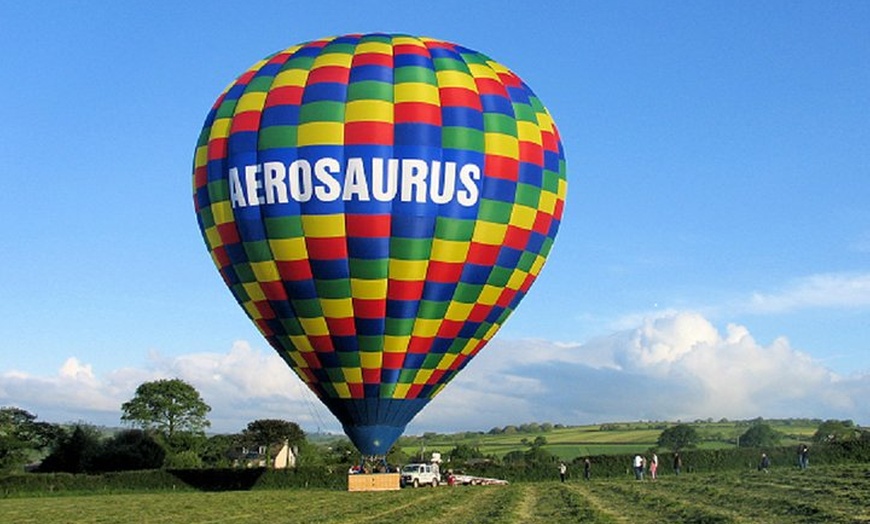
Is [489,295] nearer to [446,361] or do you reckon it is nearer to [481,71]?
[446,361]

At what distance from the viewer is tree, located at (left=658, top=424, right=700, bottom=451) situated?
113 m

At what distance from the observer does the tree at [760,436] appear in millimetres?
114250

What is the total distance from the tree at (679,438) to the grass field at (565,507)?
6894 cm

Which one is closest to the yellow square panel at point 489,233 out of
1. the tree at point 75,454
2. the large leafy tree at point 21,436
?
the tree at point 75,454

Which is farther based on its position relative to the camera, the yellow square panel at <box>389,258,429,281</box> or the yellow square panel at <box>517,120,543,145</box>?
the yellow square panel at <box>517,120,543,145</box>

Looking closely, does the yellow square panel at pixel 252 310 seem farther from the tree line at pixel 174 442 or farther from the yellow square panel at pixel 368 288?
the tree line at pixel 174 442

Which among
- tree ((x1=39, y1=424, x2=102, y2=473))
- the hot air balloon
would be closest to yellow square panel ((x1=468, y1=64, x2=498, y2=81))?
the hot air balloon

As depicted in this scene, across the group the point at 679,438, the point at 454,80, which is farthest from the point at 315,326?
the point at 679,438

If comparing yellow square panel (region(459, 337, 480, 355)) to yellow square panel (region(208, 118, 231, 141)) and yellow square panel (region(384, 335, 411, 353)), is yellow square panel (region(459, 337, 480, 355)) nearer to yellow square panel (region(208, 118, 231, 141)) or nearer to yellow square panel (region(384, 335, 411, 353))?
yellow square panel (region(384, 335, 411, 353))

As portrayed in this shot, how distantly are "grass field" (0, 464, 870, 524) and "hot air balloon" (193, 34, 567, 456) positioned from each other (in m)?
4.51

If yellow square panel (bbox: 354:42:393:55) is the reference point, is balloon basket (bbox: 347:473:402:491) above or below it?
below

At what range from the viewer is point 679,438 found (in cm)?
11500

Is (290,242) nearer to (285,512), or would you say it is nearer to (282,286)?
(282,286)

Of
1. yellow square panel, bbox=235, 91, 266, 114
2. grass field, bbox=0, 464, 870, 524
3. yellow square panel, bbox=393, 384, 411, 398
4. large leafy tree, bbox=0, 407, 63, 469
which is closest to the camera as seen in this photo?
grass field, bbox=0, 464, 870, 524
